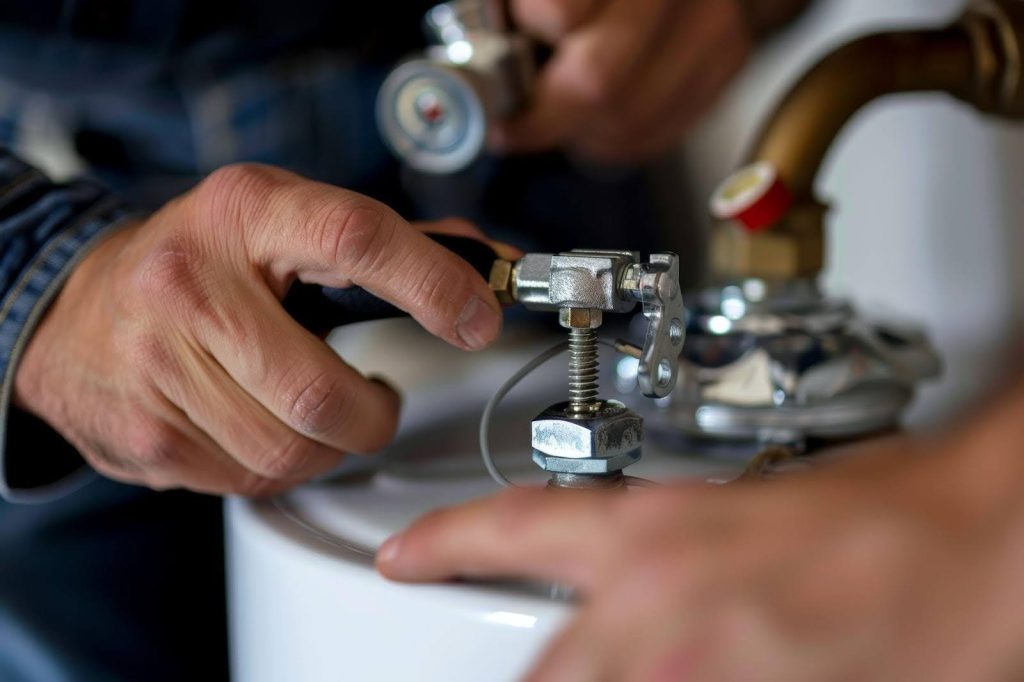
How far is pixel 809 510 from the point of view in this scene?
207 millimetres

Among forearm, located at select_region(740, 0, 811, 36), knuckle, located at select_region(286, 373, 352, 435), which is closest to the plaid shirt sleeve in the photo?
knuckle, located at select_region(286, 373, 352, 435)

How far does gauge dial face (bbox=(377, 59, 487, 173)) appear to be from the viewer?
0.42 m

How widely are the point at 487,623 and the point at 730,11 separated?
38 centimetres

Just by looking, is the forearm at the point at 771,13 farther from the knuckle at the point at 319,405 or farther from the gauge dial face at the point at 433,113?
the knuckle at the point at 319,405

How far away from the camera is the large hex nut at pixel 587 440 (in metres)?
0.28

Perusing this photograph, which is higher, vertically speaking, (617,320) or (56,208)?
(56,208)

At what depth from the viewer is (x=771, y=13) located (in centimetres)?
63

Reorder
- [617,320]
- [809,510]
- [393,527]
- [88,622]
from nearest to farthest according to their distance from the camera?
1. [809,510]
2. [393,527]
3. [88,622]
4. [617,320]

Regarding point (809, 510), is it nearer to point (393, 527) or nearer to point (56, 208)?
point (393, 527)

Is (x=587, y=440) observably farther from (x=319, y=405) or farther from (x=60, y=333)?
(x=60, y=333)

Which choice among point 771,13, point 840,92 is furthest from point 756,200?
point 771,13

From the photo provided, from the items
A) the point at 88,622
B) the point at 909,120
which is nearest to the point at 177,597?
the point at 88,622

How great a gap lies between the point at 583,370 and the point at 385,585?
0.24 feet

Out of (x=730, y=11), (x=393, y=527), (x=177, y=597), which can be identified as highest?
(x=730, y=11)
